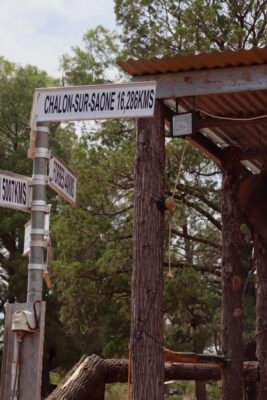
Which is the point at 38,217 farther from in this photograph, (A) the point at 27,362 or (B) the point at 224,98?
(B) the point at 224,98

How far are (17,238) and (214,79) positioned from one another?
945 inches

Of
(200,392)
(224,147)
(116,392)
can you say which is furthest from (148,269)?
(116,392)

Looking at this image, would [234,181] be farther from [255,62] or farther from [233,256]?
[255,62]

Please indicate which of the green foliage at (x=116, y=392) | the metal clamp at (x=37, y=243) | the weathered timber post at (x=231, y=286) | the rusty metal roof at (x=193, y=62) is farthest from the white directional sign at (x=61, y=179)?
the green foliage at (x=116, y=392)

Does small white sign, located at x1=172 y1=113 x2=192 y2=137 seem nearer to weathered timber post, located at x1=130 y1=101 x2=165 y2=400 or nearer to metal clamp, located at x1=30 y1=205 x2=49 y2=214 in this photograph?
weathered timber post, located at x1=130 y1=101 x2=165 y2=400

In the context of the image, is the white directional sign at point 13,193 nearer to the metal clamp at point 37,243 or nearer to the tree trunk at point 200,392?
the metal clamp at point 37,243

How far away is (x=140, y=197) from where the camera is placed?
8094 millimetres

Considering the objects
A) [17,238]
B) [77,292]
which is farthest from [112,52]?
[17,238]

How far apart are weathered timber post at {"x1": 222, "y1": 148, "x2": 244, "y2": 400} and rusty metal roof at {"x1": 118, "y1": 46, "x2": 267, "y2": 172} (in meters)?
0.31

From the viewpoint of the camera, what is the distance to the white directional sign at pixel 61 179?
203 inches

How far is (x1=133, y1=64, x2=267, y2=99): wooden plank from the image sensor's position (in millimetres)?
→ 7945

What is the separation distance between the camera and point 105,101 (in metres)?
5.38

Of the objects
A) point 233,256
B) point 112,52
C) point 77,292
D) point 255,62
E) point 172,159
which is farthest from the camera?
point 112,52

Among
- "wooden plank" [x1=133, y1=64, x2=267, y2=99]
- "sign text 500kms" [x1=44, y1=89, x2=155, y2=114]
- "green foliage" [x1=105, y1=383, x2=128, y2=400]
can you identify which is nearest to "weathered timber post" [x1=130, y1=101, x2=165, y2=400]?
"wooden plank" [x1=133, y1=64, x2=267, y2=99]
